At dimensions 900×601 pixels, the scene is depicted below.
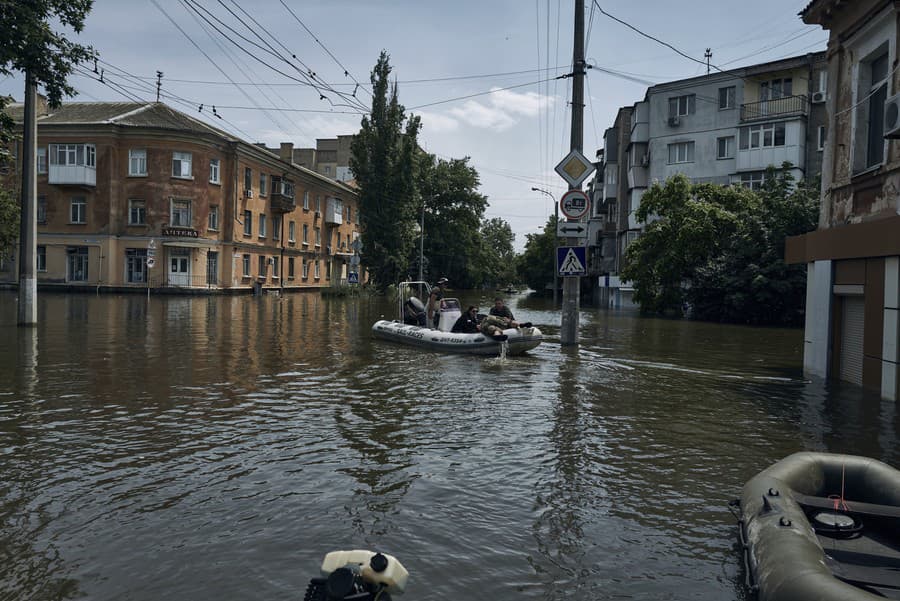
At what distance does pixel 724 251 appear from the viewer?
36344mm

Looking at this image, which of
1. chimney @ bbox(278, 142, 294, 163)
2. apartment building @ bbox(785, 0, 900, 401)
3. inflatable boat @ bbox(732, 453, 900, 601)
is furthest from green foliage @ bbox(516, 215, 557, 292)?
inflatable boat @ bbox(732, 453, 900, 601)

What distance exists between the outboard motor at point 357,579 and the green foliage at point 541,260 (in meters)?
80.7

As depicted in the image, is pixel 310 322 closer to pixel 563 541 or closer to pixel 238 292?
pixel 563 541

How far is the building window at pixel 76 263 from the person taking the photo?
4547cm

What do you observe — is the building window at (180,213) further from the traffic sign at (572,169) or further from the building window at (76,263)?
the traffic sign at (572,169)

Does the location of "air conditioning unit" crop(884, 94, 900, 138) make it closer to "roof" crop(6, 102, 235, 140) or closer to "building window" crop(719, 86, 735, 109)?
"building window" crop(719, 86, 735, 109)

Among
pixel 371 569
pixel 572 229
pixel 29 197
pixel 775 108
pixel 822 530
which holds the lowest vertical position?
pixel 822 530

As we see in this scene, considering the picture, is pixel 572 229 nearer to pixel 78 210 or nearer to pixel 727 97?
pixel 727 97

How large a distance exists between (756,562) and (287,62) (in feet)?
60.8

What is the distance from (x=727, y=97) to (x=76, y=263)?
42472 mm

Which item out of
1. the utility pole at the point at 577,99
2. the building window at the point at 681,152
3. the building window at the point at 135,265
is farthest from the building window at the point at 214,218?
the utility pole at the point at 577,99

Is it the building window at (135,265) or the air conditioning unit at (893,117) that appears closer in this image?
the air conditioning unit at (893,117)

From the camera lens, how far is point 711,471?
23.4ft

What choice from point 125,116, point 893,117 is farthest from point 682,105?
point 893,117
